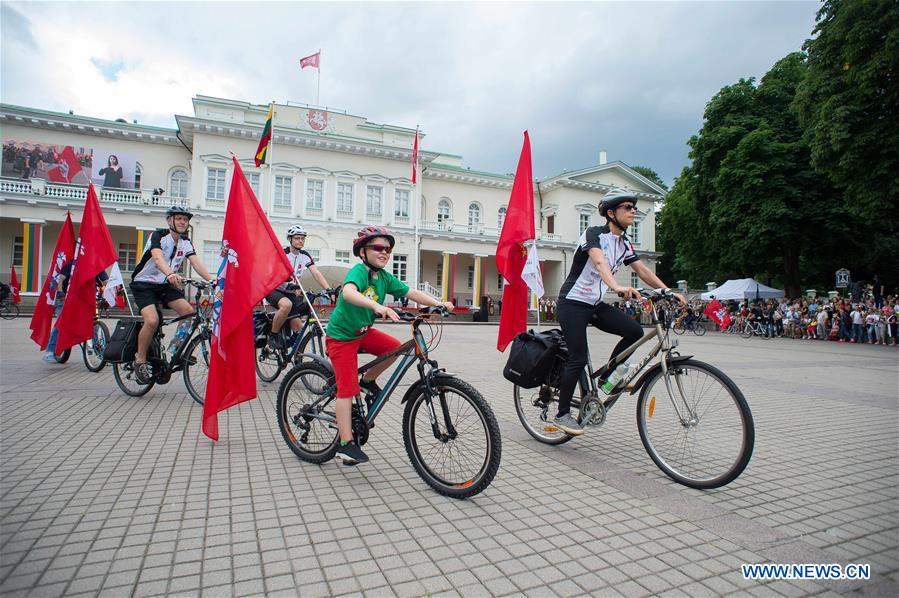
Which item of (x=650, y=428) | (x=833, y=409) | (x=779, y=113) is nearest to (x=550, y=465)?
(x=650, y=428)

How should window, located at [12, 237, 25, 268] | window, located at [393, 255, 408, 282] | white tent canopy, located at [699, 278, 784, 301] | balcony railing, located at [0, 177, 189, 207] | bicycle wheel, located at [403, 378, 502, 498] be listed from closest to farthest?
bicycle wheel, located at [403, 378, 502, 498], balcony railing, located at [0, 177, 189, 207], white tent canopy, located at [699, 278, 784, 301], window, located at [12, 237, 25, 268], window, located at [393, 255, 408, 282]

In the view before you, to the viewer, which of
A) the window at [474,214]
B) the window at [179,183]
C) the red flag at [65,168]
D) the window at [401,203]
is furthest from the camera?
the window at [474,214]

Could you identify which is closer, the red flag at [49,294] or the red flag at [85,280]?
the red flag at [85,280]

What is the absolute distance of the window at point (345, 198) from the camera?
3638 centimetres

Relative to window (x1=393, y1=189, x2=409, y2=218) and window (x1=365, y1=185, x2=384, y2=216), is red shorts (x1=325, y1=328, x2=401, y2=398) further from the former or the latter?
window (x1=393, y1=189, x2=409, y2=218)

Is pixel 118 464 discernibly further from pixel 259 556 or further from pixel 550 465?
pixel 550 465

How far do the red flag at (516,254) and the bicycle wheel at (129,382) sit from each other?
4.26 m

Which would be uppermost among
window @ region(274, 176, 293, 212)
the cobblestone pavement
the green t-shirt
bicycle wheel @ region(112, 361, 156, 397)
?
window @ region(274, 176, 293, 212)

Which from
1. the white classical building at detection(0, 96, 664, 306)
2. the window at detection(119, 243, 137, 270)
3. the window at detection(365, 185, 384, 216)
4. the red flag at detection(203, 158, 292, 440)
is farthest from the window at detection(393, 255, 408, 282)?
the red flag at detection(203, 158, 292, 440)

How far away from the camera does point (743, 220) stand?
28391 mm

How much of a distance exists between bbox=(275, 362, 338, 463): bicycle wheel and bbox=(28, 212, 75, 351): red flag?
662 cm

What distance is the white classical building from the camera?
31.0 m

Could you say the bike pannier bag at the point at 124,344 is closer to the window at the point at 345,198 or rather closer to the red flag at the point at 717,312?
the red flag at the point at 717,312

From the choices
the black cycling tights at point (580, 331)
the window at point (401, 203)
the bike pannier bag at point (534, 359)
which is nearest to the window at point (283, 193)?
the window at point (401, 203)
